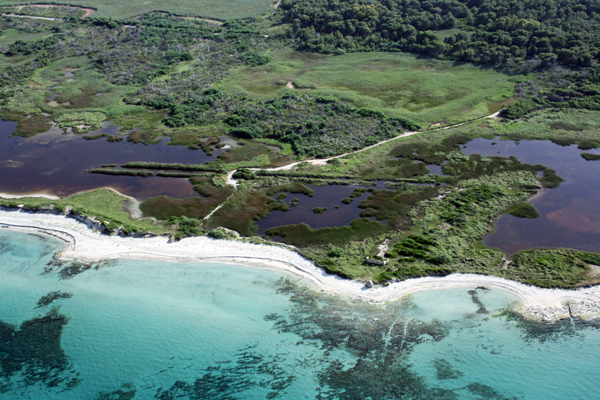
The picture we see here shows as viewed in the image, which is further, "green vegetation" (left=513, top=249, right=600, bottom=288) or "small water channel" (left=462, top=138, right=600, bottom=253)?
"small water channel" (left=462, top=138, right=600, bottom=253)

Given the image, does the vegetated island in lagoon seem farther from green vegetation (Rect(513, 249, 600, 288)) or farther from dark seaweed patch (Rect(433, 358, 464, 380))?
dark seaweed patch (Rect(433, 358, 464, 380))

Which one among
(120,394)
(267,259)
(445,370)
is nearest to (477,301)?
(445,370)

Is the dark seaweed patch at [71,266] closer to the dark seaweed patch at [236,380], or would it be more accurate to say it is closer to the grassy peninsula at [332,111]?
the grassy peninsula at [332,111]

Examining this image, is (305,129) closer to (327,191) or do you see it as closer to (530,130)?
(327,191)

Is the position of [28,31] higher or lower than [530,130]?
higher

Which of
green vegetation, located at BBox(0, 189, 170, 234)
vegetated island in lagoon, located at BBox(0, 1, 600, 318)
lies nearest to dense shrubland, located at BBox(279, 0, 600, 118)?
vegetated island in lagoon, located at BBox(0, 1, 600, 318)

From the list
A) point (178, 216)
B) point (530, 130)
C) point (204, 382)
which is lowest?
point (204, 382)

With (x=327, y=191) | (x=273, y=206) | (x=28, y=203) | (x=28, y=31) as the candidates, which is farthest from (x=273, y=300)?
(x=28, y=31)
